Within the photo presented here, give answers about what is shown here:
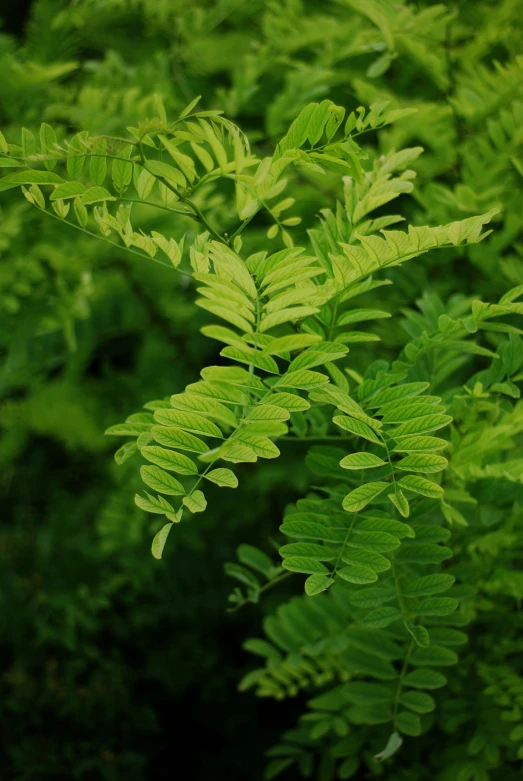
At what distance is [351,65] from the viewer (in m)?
1.58

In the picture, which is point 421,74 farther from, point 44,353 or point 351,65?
point 44,353

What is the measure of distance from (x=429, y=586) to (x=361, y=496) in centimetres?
17

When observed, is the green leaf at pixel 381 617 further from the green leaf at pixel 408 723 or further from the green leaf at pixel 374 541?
the green leaf at pixel 408 723

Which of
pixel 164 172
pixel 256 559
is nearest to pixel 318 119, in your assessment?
pixel 164 172

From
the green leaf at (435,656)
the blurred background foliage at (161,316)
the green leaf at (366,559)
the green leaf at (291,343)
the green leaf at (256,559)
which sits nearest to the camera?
the green leaf at (291,343)

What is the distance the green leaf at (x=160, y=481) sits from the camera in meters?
0.65

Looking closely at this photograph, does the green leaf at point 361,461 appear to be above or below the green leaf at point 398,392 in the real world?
below

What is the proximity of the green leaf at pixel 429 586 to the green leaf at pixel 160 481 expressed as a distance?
278 millimetres

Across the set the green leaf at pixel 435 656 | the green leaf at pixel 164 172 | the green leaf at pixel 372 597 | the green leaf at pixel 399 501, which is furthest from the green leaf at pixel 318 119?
the green leaf at pixel 435 656

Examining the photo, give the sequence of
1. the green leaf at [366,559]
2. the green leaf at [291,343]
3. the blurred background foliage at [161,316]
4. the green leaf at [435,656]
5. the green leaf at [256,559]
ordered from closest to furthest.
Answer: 1. the green leaf at [291,343]
2. the green leaf at [366,559]
3. the green leaf at [435,656]
4. the green leaf at [256,559]
5. the blurred background foliage at [161,316]

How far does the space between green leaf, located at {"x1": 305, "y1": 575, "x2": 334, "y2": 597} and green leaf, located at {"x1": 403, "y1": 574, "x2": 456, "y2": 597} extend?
138mm

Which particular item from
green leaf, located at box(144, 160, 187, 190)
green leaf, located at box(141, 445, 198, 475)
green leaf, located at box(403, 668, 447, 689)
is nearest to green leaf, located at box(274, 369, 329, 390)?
green leaf, located at box(141, 445, 198, 475)

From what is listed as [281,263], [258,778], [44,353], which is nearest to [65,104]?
[44,353]

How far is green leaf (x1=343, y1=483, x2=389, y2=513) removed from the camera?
643 millimetres
